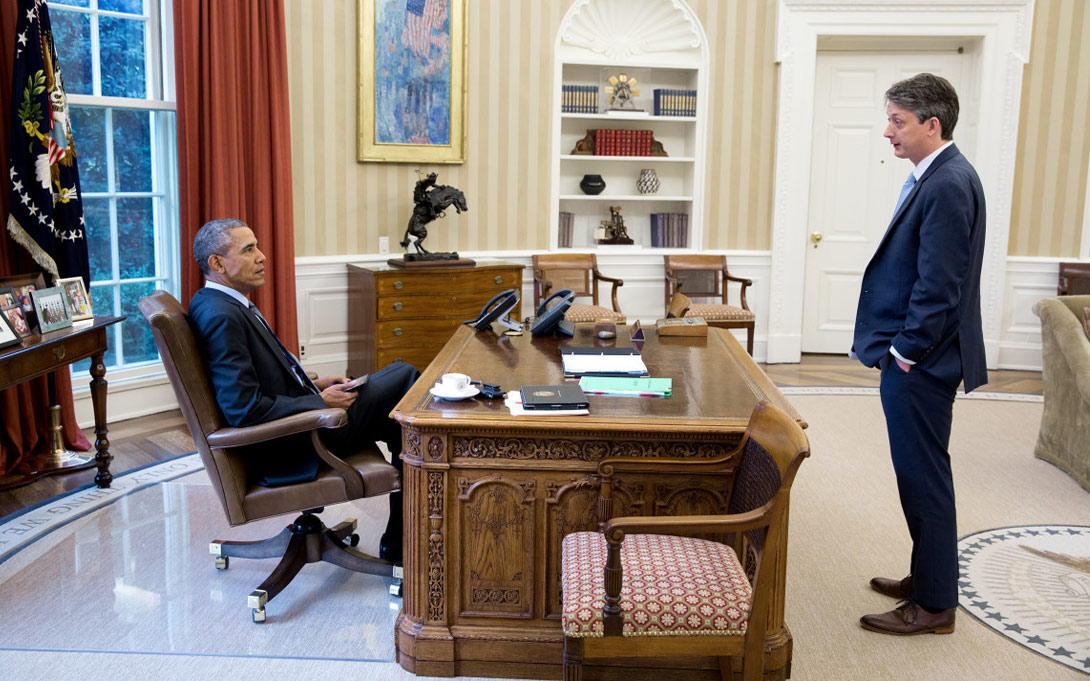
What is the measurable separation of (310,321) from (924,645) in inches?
177

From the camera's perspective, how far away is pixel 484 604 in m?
2.73

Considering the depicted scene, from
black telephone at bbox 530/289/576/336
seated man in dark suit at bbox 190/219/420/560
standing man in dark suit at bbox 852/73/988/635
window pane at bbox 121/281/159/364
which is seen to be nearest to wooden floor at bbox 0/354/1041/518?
window pane at bbox 121/281/159/364

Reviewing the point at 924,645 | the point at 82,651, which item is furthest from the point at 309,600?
the point at 924,645

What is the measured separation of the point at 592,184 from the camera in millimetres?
7168

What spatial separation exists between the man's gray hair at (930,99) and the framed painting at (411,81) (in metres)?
4.18

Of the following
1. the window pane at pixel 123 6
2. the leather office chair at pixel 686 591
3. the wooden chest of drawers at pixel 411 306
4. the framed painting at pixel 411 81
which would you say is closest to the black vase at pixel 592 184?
the framed painting at pixel 411 81

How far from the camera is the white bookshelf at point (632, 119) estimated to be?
705cm

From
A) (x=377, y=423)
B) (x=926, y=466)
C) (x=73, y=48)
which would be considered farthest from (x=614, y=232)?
(x=926, y=466)

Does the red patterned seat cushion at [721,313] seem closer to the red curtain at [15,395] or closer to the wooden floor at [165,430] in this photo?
the wooden floor at [165,430]

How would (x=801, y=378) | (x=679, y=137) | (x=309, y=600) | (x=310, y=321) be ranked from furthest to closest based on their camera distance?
(x=679, y=137)
(x=801, y=378)
(x=310, y=321)
(x=309, y=600)

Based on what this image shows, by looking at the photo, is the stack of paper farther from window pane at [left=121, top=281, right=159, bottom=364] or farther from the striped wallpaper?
the striped wallpaper

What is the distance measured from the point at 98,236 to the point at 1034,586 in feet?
16.0

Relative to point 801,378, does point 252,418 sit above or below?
above

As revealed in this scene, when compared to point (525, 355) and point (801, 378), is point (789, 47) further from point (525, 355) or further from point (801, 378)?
point (525, 355)
